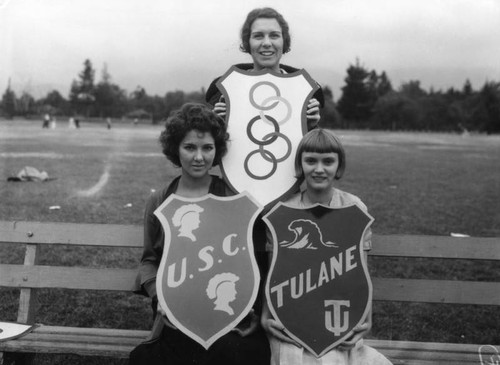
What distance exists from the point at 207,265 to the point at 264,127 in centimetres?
87

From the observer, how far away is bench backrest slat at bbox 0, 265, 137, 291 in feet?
11.5

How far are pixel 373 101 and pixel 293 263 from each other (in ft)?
278

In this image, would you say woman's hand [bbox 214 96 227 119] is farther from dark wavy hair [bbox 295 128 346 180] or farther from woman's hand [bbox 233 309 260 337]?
woman's hand [bbox 233 309 260 337]

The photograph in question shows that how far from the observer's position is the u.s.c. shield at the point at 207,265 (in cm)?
272

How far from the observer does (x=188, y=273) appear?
2771 millimetres

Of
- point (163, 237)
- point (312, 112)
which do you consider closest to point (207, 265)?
point (163, 237)

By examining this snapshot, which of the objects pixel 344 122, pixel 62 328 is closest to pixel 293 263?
pixel 62 328

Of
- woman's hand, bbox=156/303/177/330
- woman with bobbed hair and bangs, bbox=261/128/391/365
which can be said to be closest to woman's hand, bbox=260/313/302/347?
woman with bobbed hair and bangs, bbox=261/128/391/365

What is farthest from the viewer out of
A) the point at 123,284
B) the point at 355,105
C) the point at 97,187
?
the point at 355,105

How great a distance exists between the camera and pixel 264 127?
10.4 ft

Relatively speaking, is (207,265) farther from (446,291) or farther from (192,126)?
(446,291)

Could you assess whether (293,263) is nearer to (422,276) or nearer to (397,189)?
(422,276)

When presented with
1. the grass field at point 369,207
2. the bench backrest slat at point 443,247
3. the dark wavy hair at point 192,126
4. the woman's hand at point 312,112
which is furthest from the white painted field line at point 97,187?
the bench backrest slat at point 443,247

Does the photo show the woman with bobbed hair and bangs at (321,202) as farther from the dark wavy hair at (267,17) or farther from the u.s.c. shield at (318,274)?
the dark wavy hair at (267,17)
